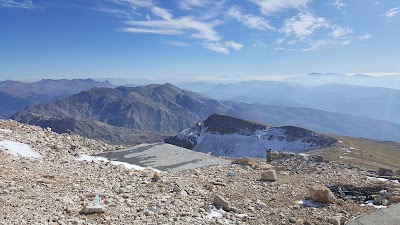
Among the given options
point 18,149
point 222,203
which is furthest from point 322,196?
point 18,149

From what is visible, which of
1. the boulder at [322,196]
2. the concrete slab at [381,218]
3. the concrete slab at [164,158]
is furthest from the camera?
the concrete slab at [164,158]

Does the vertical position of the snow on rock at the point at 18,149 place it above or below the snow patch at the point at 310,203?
above

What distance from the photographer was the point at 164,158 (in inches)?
867

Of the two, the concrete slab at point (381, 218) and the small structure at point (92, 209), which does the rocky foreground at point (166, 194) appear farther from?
the concrete slab at point (381, 218)

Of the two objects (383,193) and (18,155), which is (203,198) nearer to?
(383,193)

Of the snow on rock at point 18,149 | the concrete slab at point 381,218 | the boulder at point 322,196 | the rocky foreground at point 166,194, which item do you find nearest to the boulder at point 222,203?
the rocky foreground at point 166,194

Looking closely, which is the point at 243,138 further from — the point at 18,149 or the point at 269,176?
the point at 269,176

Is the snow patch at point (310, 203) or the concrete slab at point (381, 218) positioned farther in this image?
the snow patch at point (310, 203)

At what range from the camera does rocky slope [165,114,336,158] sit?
427 ft

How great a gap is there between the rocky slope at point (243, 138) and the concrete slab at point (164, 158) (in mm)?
100085

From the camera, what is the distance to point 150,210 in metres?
9.84

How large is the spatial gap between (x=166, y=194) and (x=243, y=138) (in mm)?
135282

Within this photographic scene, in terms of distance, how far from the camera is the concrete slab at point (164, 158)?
2002 centimetres

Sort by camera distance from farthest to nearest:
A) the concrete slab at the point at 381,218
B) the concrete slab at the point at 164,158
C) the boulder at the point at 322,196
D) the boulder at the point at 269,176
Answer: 1. the concrete slab at the point at 164,158
2. the boulder at the point at 269,176
3. the boulder at the point at 322,196
4. the concrete slab at the point at 381,218
